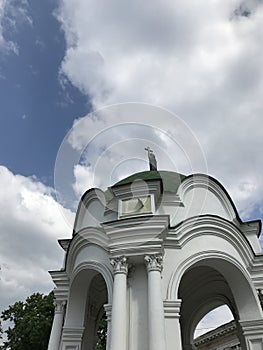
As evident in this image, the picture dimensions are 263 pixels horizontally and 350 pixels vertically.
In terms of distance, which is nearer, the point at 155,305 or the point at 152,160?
the point at 155,305

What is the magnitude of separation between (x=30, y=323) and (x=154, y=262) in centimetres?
1385

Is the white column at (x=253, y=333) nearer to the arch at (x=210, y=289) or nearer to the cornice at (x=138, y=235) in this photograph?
the arch at (x=210, y=289)

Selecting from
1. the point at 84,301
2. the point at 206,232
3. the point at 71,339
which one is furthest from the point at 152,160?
the point at 71,339

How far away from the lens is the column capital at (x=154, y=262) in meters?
8.51

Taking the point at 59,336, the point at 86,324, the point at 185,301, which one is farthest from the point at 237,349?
the point at 59,336

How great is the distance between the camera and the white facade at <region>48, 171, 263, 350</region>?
27.1ft

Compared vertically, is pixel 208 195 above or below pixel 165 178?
below

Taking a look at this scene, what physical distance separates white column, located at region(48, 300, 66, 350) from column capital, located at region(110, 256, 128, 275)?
3.79 meters

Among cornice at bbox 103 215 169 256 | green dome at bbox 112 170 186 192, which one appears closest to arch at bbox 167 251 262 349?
cornice at bbox 103 215 169 256

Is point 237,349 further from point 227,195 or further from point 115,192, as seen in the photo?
point 115,192

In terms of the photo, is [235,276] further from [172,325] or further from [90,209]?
[90,209]

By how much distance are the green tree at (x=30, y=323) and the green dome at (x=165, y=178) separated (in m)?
11.6

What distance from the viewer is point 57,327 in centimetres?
1088

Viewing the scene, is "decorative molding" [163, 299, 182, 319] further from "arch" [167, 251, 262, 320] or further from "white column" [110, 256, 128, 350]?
"white column" [110, 256, 128, 350]
